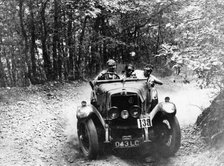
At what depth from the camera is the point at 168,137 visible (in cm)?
776

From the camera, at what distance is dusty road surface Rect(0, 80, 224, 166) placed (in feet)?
23.7

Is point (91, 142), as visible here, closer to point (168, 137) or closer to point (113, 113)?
point (113, 113)

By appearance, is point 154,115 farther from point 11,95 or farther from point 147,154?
point 11,95

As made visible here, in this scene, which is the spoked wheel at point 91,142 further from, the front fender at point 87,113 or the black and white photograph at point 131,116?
the front fender at point 87,113

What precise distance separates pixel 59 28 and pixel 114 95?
8478 millimetres

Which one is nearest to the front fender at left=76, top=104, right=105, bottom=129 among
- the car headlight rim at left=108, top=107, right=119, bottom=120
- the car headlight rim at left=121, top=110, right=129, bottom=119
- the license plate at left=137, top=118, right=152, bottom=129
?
the car headlight rim at left=108, top=107, right=119, bottom=120

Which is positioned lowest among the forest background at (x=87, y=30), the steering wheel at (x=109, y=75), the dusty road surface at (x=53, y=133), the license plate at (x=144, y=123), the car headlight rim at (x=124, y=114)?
the dusty road surface at (x=53, y=133)

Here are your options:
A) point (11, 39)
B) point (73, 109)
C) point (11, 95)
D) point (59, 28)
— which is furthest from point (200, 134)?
point (11, 39)

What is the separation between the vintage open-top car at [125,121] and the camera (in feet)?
23.7

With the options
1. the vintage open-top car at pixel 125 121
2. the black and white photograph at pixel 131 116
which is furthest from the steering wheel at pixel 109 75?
the vintage open-top car at pixel 125 121

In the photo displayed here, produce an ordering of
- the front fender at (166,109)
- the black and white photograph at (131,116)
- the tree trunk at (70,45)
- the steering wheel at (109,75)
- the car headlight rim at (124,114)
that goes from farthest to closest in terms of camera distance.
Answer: the tree trunk at (70,45) → the steering wheel at (109,75) → the front fender at (166,109) → the car headlight rim at (124,114) → the black and white photograph at (131,116)

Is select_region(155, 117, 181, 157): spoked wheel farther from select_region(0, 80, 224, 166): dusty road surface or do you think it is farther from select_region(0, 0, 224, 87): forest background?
select_region(0, 0, 224, 87): forest background

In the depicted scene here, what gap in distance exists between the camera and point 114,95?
7.60m

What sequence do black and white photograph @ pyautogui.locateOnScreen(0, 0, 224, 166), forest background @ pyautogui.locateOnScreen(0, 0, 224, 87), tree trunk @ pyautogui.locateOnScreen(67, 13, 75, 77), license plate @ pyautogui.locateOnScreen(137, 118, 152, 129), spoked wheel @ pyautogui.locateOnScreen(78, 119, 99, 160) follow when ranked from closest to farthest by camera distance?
1. black and white photograph @ pyautogui.locateOnScreen(0, 0, 224, 166)
2. spoked wheel @ pyautogui.locateOnScreen(78, 119, 99, 160)
3. license plate @ pyautogui.locateOnScreen(137, 118, 152, 129)
4. forest background @ pyautogui.locateOnScreen(0, 0, 224, 87)
5. tree trunk @ pyautogui.locateOnScreen(67, 13, 75, 77)
